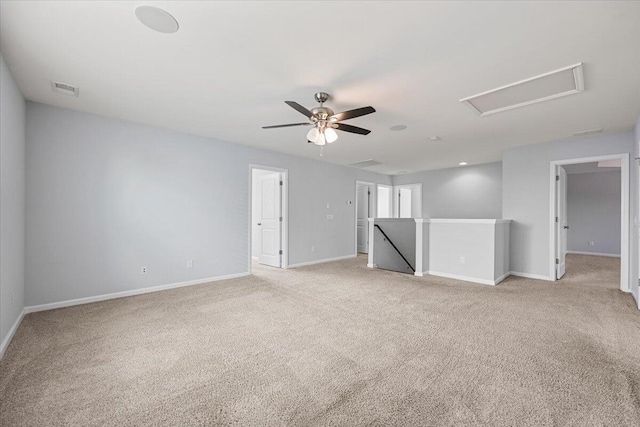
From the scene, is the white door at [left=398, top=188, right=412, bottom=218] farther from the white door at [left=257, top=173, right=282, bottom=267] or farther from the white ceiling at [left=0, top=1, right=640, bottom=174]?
the white ceiling at [left=0, top=1, right=640, bottom=174]

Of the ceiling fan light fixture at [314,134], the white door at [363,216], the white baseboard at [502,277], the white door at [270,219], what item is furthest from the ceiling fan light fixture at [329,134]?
the white door at [363,216]

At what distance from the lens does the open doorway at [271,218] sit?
584cm

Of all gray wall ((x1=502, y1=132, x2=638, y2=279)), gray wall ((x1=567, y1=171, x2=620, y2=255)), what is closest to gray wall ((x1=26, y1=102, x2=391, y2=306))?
gray wall ((x1=502, y1=132, x2=638, y2=279))

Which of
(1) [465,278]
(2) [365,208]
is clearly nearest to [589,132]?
(1) [465,278]

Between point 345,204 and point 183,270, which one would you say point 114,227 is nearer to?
point 183,270

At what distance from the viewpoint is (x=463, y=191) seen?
7402 mm

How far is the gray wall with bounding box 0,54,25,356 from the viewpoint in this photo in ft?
7.69

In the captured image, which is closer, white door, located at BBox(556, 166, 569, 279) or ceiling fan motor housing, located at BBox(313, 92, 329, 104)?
ceiling fan motor housing, located at BBox(313, 92, 329, 104)

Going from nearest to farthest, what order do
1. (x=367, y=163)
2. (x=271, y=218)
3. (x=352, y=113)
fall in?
(x=352, y=113) → (x=271, y=218) → (x=367, y=163)

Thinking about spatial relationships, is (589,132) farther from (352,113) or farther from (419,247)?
(352,113)

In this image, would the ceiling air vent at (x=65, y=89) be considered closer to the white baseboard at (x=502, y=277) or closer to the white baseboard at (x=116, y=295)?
the white baseboard at (x=116, y=295)

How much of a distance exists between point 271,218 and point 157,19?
14.6ft

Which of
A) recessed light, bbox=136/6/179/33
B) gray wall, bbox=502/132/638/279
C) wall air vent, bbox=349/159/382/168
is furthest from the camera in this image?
wall air vent, bbox=349/159/382/168

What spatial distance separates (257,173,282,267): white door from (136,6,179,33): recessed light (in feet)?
12.9
